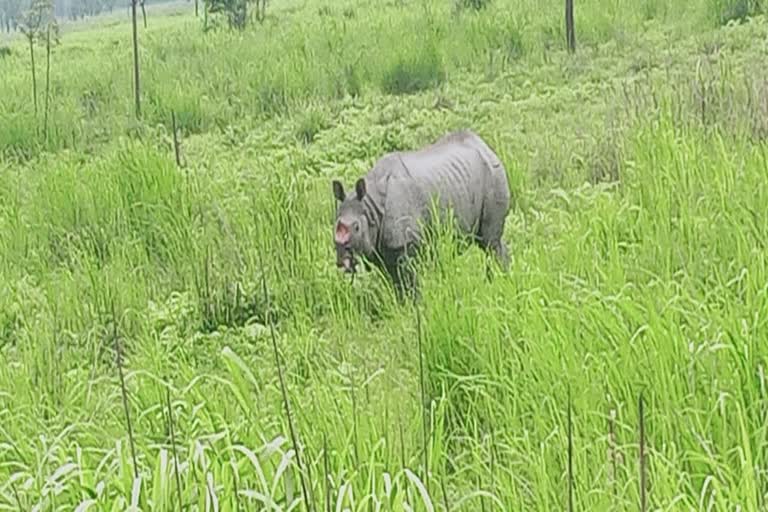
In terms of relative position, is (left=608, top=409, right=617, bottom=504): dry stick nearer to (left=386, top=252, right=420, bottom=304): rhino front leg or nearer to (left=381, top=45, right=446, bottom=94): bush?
(left=386, top=252, right=420, bottom=304): rhino front leg

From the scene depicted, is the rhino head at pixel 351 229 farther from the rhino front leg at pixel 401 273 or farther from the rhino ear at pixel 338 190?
the rhino front leg at pixel 401 273

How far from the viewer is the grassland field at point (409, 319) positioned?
7.37ft

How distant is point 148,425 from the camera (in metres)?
2.75

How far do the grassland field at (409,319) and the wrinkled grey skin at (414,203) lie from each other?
137 millimetres

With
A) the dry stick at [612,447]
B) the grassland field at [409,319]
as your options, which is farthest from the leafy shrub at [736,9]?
the dry stick at [612,447]

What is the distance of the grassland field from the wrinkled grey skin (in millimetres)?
137

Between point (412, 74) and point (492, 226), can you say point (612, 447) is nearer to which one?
point (492, 226)

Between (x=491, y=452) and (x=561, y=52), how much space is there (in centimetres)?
823

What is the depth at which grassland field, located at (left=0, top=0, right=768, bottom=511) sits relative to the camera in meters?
2.25

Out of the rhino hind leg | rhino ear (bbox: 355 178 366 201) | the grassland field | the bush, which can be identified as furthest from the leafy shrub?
rhino ear (bbox: 355 178 366 201)

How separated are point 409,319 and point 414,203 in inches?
35.0

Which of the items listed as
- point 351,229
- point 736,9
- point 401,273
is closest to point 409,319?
point 351,229

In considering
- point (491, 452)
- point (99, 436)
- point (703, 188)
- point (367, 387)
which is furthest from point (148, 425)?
point (703, 188)

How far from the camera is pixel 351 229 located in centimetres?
421
